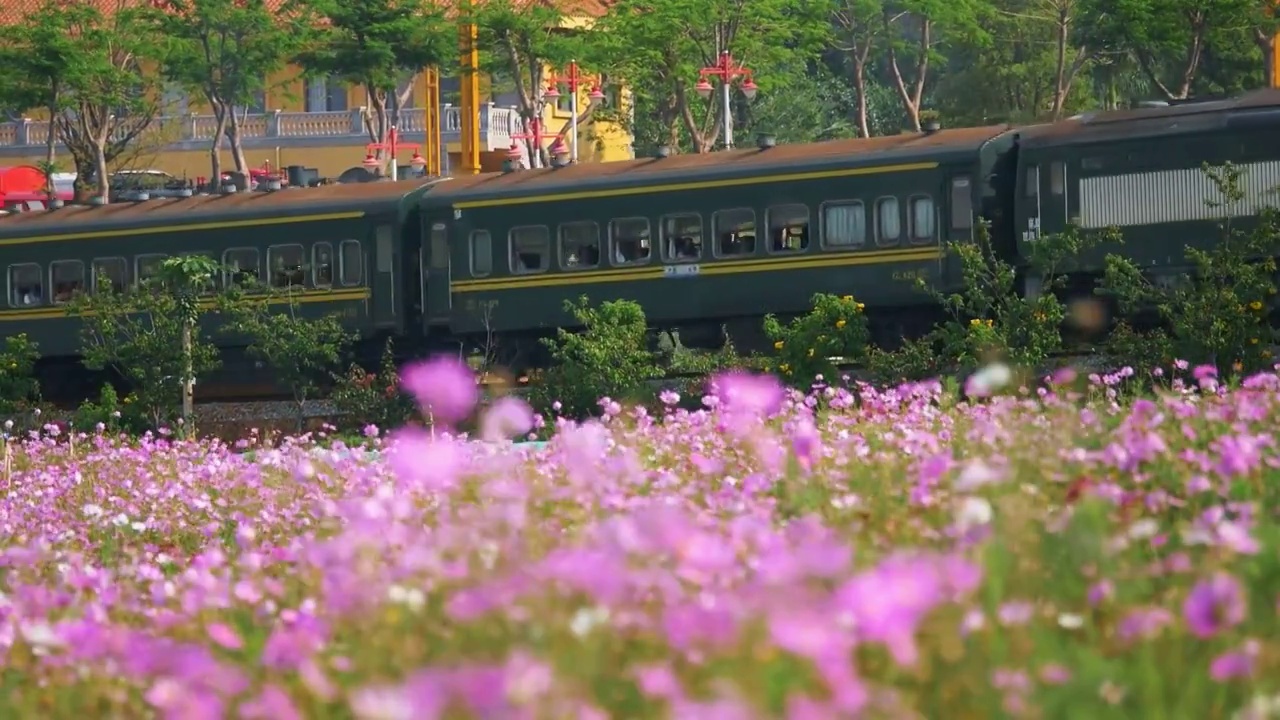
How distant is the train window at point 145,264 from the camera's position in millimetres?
29394

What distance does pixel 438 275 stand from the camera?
2764 centimetres

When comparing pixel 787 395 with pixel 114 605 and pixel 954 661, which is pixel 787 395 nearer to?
pixel 114 605

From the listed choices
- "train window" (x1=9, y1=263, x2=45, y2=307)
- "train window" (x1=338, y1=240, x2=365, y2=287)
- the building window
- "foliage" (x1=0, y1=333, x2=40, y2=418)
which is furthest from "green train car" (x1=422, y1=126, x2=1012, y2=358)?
the building window

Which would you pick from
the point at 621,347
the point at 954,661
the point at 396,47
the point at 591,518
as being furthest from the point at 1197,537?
the point at 396,47

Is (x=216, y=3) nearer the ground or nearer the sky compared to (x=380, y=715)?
nearer the sky

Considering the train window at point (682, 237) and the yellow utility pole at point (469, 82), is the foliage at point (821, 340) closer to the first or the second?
the train window at point (682, 237)

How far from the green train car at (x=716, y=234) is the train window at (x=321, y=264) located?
4.81ft

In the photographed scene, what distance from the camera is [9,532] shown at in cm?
1188

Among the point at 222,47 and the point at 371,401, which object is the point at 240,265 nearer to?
the point at 371,401

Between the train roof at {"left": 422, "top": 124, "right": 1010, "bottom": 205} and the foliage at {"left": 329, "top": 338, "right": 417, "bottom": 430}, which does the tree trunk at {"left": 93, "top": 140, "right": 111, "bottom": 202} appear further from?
the foliage at {"left": 329, "top": 338, "right": 417, "bottom": 430}

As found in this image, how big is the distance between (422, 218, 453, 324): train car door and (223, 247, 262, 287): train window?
2.58 metres

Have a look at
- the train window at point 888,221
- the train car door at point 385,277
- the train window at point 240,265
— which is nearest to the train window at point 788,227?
the train window at point 888,221

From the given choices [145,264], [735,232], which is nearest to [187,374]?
[145,264]

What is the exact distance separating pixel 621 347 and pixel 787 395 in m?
9.32
